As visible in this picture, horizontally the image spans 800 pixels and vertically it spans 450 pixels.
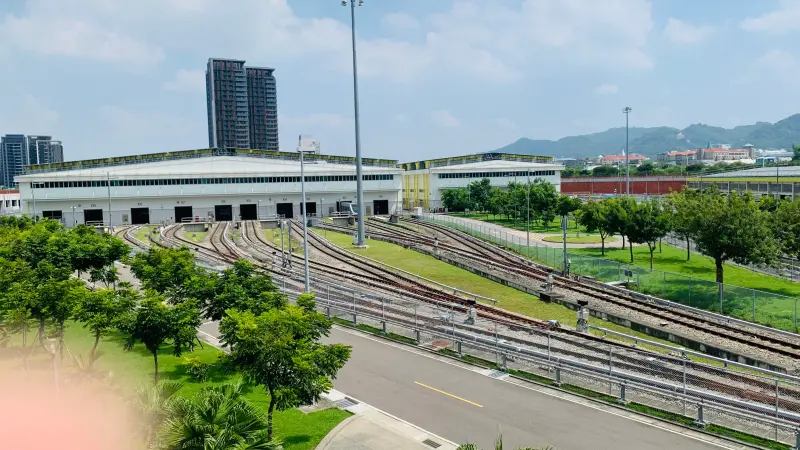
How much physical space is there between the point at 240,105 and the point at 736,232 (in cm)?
17012

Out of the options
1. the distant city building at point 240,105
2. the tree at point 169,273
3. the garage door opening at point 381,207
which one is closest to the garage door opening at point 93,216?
the garage door opening at point 381,207

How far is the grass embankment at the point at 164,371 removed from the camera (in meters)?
14.4

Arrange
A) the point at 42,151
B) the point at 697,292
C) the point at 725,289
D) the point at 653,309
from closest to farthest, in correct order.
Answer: the point at 725,289 < the point at 653,309 < the point at 697,292 < the point at 42,151

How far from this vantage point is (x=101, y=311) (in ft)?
56.2

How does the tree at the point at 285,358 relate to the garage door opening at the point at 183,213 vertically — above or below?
below

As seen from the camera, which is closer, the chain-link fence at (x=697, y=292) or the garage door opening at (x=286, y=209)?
the chain-link fence at (x=697, y=292)

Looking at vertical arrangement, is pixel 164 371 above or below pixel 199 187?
below

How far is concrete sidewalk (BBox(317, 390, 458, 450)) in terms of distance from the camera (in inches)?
533

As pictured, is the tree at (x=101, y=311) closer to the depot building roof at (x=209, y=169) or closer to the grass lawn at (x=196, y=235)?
the grass lawn at (x=196, y=235)

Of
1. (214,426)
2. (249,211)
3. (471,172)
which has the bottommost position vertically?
(214,426)

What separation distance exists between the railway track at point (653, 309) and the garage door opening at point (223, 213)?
42.5 m

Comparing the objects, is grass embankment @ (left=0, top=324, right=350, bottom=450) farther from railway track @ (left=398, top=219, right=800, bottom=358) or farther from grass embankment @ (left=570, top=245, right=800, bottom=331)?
grass embankment @ (left=570, top=245, right=800, bottom=331)

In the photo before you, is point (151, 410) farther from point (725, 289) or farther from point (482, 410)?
point (725, 289)

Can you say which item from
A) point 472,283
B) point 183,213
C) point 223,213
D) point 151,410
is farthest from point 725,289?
point 183,213
